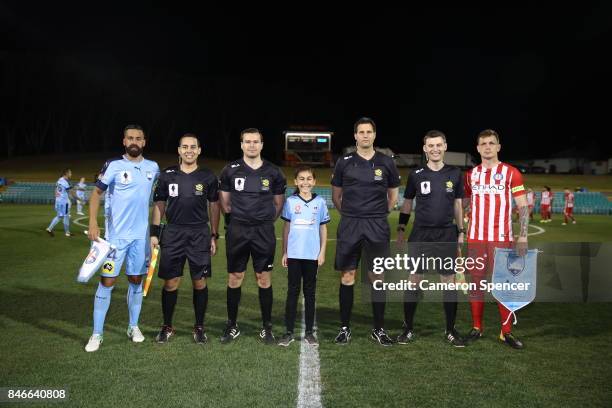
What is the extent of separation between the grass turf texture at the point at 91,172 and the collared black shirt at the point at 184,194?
39.6m

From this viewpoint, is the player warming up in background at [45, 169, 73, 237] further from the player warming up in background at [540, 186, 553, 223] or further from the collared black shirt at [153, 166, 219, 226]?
the player warming up in background at [540, 186, 553, 223]

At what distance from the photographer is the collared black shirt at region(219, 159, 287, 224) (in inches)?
219

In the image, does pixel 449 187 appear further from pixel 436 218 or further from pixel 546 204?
pixel 546 204

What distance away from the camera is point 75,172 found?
54875 mm

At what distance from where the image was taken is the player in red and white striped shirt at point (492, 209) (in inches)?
223

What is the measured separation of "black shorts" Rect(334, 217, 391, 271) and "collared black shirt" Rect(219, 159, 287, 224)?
853 mm

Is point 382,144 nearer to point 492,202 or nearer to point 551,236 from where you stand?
point 551,236

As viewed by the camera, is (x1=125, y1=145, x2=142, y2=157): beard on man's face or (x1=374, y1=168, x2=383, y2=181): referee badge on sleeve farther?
(x1=374, y1=168, x2=383, y2=181): referee badge on sleeve

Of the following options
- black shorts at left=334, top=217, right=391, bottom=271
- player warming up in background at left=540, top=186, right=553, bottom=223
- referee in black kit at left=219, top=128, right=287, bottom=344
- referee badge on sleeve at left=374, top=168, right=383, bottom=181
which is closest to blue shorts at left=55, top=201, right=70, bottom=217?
referee in black kit at left=219, top=128, right=287, bottom=344

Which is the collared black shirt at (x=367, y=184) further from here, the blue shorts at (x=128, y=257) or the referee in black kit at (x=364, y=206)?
the blue shorts at (x=128, y=257)

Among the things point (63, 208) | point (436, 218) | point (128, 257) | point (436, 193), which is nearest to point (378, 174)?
point (436, 193)

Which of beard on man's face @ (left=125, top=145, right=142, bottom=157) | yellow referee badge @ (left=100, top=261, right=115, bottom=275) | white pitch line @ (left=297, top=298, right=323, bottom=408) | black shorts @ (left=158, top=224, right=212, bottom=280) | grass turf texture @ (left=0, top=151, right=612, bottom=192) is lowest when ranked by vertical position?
white pitch line @ (left=297, top=298, right=323, bottom=408)

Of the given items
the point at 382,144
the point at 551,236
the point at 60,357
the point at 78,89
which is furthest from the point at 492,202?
the point at 382,144

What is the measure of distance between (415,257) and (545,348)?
5.62 ft
